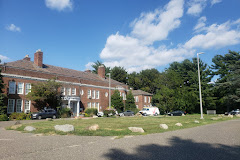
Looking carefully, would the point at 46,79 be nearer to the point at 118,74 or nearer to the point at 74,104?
the point at 74,104

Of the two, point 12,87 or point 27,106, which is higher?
point 12,87

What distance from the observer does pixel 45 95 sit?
3038 centimetres

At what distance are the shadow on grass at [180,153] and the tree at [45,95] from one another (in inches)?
1012

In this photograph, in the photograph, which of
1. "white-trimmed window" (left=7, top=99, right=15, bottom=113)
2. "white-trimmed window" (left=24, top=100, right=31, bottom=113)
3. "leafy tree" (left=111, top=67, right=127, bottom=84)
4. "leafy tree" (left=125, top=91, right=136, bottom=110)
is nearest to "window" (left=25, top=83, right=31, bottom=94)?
"white-trimmed window" (left=24, top=100, right=31, bottom=113)

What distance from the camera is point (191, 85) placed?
5209cm

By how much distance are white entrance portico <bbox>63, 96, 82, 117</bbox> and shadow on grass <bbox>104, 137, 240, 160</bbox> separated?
29.4 m

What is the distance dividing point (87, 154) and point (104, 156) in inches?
24.7

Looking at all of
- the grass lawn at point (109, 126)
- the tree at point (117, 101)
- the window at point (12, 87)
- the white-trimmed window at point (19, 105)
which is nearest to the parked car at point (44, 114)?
the white-trimmed window at point (19, 105)

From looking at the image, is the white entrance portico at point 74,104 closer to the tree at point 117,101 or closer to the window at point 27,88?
the window at point 27,88

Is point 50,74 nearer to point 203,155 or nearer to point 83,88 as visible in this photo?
point 83,88

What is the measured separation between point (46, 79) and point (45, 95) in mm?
4897

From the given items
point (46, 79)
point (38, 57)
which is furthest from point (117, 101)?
point (38, 57)

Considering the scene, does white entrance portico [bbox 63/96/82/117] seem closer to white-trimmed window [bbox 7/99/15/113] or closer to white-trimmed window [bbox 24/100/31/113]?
white-trimmed window [bbox 24/100/31/113]

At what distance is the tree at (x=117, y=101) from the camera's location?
4588 centimetres
